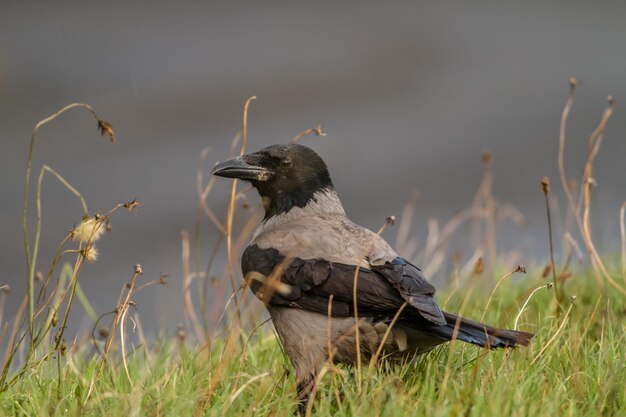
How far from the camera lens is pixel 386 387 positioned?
4000 millimetres

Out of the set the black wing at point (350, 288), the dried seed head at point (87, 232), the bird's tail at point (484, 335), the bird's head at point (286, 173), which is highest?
the bird's head at point (286, 173)

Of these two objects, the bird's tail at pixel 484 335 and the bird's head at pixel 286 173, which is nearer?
the bird's tail at pixel 484 335

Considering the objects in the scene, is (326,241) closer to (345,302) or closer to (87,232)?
(345,302)

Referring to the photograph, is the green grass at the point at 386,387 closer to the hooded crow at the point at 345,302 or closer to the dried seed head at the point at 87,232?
the hooded crow at the point at 345,302

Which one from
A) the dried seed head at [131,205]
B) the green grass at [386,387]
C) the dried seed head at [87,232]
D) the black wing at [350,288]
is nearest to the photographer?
the green grass at [386,387]

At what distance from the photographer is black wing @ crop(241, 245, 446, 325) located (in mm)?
4562

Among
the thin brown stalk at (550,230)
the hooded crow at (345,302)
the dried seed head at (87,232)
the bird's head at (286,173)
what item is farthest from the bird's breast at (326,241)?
the dried seed head at (87,232)

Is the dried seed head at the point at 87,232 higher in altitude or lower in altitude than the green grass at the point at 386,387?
higher

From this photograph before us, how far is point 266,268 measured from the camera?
4.90 metres

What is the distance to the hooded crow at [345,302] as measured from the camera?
14.8 ft

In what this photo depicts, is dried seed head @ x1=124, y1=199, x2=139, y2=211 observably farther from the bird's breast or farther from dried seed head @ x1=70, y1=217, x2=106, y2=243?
the bird's breast

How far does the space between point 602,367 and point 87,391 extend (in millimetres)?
2147

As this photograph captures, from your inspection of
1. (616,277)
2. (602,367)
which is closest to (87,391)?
(602,367)

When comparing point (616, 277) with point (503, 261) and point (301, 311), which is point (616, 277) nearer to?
point (503, 261)
